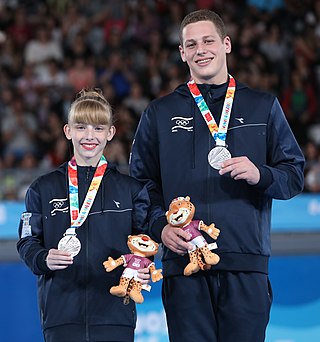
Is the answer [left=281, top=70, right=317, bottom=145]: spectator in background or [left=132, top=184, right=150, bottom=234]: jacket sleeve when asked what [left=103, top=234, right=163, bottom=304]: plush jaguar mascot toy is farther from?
[left=281, top=70, right=317, bottom=145]: spectator in background

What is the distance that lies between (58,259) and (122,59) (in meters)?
7.74

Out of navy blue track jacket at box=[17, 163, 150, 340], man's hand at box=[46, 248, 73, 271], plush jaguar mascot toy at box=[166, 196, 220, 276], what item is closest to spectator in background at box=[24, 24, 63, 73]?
navy blue track jacket at box=[17, 163, 150, 340]

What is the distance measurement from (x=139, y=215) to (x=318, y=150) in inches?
220

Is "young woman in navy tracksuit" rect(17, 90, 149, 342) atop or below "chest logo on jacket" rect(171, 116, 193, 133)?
below

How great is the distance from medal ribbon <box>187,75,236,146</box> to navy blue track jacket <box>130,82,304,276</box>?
31mm

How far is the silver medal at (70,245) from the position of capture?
12.3 ft

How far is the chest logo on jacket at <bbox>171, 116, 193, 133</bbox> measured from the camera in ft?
13.0

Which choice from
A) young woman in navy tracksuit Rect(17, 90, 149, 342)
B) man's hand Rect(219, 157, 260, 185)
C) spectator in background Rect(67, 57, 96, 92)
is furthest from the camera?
spectator in background Rect(67, 57, 96, 92)

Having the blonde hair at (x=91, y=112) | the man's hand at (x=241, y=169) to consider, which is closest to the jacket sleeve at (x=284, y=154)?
the man's hand at (x=241, y=169)

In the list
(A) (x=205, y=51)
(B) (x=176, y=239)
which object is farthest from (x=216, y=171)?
(A) (x=205, y=51)

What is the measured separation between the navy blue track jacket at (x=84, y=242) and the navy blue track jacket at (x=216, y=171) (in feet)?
0.37

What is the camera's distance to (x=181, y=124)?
13.1 ft

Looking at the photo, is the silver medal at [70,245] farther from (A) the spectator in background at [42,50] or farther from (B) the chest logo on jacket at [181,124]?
(A) the spectator in background at [42,50]

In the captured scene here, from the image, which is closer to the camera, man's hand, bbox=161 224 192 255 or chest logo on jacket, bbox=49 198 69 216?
man's hand, bbox=161 224 192 255
